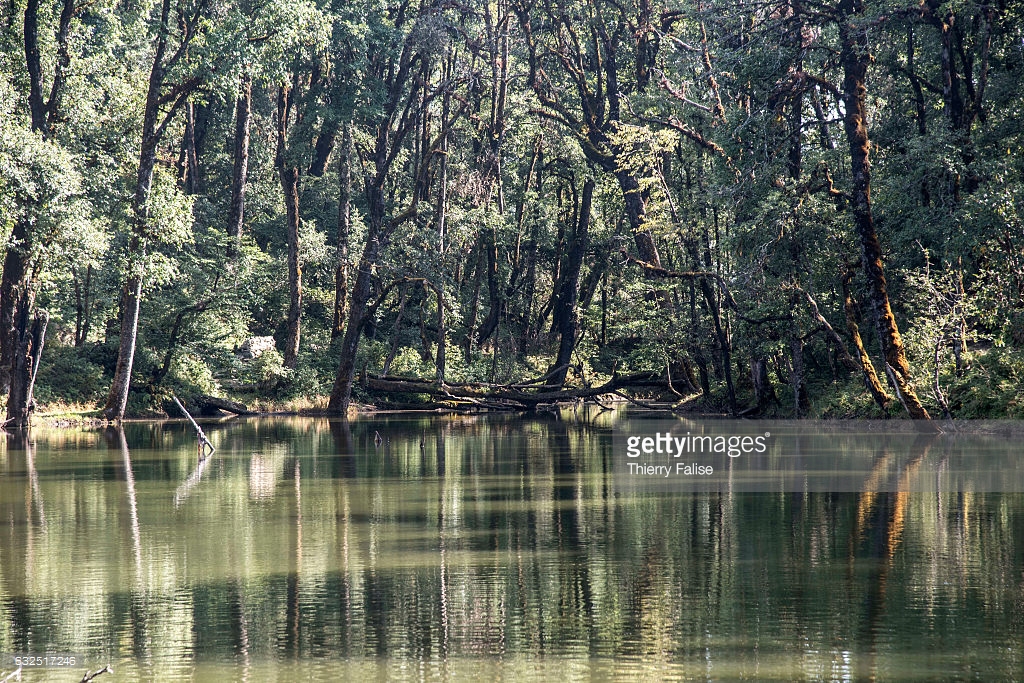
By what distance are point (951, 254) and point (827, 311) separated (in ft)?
16.0

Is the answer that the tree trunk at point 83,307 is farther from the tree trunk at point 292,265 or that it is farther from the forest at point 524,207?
the tree trunk at point 292,265

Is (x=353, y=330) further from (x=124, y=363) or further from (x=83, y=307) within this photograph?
(x=83, y=307)

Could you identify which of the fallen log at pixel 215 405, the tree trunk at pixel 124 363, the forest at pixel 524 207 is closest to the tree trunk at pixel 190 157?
the forest at pixel 524 207

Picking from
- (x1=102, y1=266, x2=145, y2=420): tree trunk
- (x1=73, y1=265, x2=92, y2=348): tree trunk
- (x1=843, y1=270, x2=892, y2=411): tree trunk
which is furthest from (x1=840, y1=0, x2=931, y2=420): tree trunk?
(x1=73, y1=265, x2=92, y2=348): tree trunk

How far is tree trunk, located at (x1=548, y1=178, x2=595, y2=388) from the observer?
53125 millimetres

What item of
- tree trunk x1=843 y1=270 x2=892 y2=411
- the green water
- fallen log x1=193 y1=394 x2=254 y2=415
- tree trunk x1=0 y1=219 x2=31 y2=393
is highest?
tree trunk x1=0 y1=219 x2=31 y2=393

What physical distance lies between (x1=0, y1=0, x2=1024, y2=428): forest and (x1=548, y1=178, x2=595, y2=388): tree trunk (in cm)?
19

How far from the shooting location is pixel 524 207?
61.1 meters

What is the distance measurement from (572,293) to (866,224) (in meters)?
24.9

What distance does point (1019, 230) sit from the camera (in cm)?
2942

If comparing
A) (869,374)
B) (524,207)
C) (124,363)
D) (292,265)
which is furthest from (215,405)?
(869,374)

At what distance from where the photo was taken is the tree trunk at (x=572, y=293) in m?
53.1

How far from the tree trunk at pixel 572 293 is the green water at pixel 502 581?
102ft

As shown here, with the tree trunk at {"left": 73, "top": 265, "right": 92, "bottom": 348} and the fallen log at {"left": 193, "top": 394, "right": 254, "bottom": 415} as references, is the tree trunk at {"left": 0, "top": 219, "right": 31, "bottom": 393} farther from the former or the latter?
the fallen log at {"left": 193, "top": 394, "right": 254, "bottom": 415}
